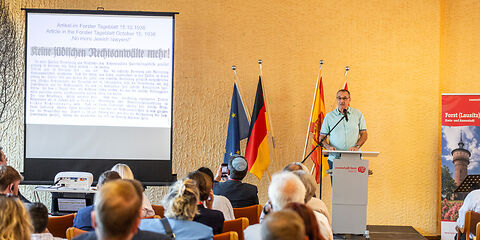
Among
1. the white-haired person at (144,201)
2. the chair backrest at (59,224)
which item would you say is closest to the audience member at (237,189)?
the white-haired person at (144,201)

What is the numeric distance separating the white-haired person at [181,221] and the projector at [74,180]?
2979mm

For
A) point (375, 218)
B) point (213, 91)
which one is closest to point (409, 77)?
point (375, 218)

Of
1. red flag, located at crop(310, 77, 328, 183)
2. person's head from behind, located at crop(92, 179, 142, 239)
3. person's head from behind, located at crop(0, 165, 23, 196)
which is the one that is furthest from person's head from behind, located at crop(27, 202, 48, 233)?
red flag, located at crop(310, 77, 328, 183)

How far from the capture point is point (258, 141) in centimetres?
689

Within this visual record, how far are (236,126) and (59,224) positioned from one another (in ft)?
11.2

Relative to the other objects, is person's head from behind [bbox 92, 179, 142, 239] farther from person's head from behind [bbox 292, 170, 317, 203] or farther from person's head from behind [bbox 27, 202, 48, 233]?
person's head from behind [bbox 292, 170, 317, 203]

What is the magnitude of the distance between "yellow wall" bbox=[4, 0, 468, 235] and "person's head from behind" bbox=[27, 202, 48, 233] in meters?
4.39

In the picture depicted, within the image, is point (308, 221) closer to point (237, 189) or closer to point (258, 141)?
point (237, 189)

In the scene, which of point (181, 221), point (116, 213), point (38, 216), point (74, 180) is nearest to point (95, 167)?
point (74, 180)

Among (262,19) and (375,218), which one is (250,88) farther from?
(375,218)

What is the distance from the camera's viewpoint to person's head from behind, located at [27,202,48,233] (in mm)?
2838

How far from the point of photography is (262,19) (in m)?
7.25

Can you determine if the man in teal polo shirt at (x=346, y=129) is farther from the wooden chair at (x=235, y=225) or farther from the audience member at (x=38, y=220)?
the audience member at (x=38, y=220)

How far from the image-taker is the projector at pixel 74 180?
5.75m
